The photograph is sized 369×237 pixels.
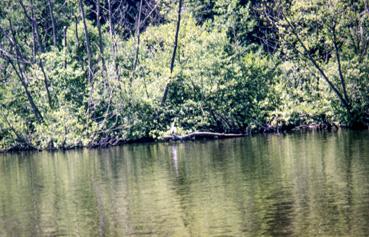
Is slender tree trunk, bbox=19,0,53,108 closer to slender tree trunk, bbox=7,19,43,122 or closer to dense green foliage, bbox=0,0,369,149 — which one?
dense green foliage, bbox=0,0,369,149

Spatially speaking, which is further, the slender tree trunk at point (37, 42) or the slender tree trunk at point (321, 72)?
the slender tree trunk at point (37, 42)

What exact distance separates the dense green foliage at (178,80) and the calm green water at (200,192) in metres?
6.85

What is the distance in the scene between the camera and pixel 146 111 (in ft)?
153

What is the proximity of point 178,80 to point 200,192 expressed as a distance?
970 inches

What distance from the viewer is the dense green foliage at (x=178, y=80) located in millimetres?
44094

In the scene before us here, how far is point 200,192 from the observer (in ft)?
78.8

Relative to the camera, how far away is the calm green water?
18734mm

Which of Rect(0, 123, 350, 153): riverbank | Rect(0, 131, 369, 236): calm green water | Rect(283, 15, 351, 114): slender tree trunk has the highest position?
Rect(283, 15, 351, 114): slender tree trunk

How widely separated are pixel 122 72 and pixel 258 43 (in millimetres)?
14385

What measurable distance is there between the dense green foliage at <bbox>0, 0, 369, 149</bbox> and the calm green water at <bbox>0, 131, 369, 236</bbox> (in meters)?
6.85

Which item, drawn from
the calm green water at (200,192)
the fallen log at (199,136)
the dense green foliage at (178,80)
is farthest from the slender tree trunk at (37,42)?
the calm green water at (200,192)

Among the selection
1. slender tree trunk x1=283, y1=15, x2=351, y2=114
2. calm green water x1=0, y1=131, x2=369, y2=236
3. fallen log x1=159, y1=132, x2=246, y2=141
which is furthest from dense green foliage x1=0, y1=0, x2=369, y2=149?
calm green water x1=0, y1=131, x2=369, y2=236

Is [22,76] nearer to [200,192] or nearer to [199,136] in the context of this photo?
[199,136]

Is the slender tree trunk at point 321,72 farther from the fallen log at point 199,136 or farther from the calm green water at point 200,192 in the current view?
the fallen log at point 199,136
